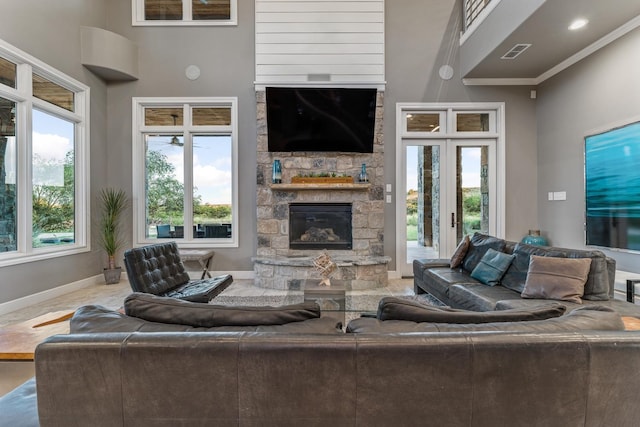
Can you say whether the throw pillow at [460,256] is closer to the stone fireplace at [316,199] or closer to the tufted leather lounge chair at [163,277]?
the stone fireplace at [316,199]

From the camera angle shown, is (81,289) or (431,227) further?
(431,227)

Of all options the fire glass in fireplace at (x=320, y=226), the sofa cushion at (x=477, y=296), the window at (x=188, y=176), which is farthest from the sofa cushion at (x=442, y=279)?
the window at (x=188, y=176)

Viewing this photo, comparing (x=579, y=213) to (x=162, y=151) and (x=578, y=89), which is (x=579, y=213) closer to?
(x=578, y=89)

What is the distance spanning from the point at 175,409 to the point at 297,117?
4.73m

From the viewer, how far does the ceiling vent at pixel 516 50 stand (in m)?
4.28

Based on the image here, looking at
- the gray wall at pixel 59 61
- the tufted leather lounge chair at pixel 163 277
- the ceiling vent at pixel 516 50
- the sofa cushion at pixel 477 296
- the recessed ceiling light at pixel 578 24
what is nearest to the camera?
the sofa cushion at pixel 477 296

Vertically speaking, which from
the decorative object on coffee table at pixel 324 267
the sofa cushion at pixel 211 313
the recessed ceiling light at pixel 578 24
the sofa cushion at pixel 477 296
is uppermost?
the recessed ceiling light at pixel 578 24

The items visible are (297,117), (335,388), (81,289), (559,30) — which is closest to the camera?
(335,388)

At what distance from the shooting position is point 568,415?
101 centimetres

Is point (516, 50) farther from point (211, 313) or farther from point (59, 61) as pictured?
point (59, 61)

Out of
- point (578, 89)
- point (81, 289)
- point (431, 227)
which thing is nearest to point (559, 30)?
point (578, 89)

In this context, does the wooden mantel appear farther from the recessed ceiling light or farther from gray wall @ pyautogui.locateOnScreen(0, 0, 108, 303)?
the recessed ceiling light

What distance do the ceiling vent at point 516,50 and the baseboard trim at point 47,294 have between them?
6.78 m

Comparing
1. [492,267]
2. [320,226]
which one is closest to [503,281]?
[492,267]
